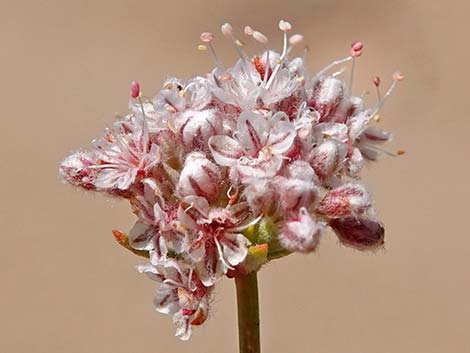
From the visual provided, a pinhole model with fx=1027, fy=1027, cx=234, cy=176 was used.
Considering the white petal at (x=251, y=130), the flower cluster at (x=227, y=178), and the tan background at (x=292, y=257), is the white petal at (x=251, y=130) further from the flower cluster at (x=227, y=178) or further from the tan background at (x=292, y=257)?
the tan background at (x=292, y=257)

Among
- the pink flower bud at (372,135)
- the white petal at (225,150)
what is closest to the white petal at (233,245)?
the white petal at (225,150)

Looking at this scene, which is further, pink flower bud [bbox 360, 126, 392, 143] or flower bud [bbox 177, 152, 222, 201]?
pink flower bud [bbox 360, 126, 392, 143]

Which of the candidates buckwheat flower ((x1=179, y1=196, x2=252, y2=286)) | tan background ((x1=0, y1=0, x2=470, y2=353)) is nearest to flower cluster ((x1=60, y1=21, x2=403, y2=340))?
buckwheat flower ((x1=179, y1=196, x2=252, y2=286))

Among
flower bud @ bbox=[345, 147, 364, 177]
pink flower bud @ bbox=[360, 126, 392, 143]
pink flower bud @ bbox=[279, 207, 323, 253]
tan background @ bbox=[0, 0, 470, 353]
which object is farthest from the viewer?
tan background @ bbox=[0, 0, 470, 353]

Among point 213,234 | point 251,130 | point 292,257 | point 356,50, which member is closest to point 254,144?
point 251,130

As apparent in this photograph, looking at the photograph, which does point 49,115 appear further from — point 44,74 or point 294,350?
point 294,350

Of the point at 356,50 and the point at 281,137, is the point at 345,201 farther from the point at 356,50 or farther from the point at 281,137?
the point at 356,50

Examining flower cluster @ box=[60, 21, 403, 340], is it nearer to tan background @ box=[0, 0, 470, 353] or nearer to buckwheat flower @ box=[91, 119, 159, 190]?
buckwheat flower @ box=[91, 119, 159, 190]

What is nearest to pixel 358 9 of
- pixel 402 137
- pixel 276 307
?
pixel 402 137
